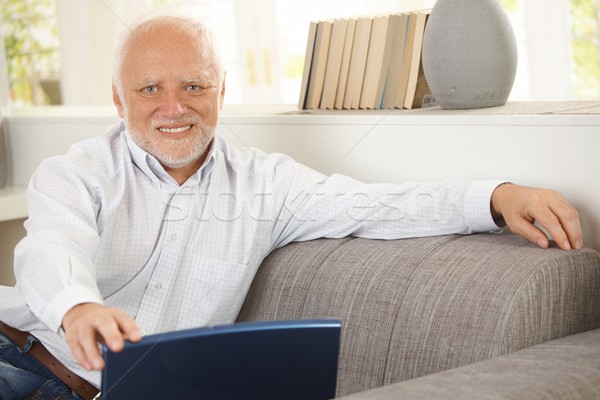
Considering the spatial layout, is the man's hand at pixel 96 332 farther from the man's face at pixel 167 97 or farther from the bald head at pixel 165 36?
the bald head at pixel 165 36

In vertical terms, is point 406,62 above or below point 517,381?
above

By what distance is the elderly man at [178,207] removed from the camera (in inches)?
61.9

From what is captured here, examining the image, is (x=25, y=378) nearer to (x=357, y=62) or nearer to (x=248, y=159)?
(x=248, y=159)

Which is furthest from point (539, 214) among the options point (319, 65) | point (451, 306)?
point (319, 65)

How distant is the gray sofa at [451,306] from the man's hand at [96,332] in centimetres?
39

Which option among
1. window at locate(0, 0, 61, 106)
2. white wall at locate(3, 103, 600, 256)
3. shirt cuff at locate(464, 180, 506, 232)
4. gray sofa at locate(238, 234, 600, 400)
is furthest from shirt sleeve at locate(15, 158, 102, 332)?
window at locate(0, 0, 61, 106)

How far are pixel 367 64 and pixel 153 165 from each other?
589 mm

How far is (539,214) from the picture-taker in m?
1.46

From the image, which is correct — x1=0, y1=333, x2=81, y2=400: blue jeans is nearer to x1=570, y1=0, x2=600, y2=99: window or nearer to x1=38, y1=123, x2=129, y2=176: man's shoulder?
x1=38, y1=123, x2=129, y2=176: man's shoulder

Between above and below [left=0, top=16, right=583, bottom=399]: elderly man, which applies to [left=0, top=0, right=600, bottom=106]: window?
above

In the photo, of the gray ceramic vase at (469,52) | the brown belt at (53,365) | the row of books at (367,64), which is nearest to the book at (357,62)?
the row of books at (367,64)

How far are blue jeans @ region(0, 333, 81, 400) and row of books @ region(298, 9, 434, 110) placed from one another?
3.01 feet

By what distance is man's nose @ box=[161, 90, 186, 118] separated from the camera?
1.70 meters

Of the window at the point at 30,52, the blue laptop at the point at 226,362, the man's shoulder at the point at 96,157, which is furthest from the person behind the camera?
the window at the point at 30,52
